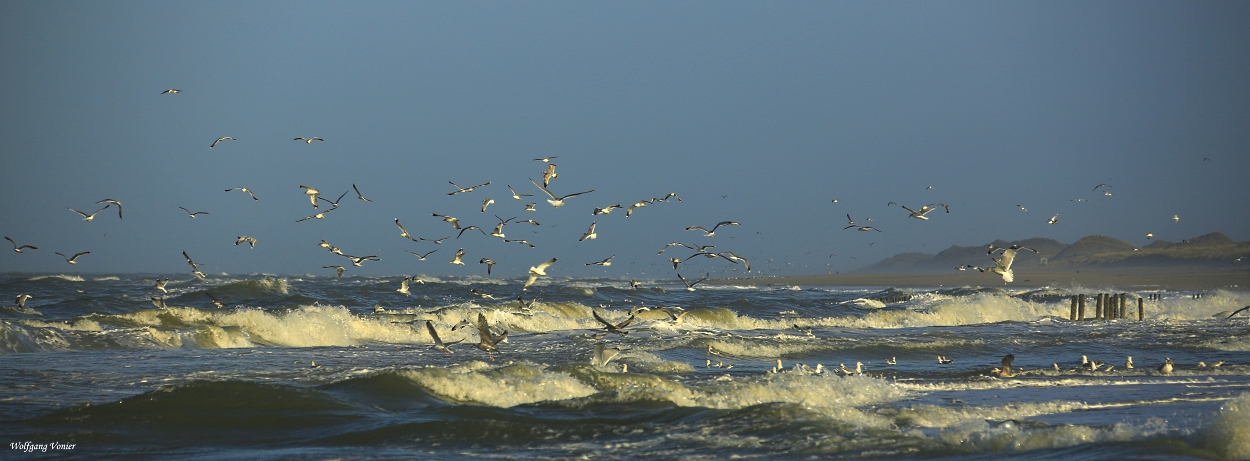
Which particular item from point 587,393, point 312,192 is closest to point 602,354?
point 587,393

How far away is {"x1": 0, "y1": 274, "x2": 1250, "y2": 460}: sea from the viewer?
32.7 ft

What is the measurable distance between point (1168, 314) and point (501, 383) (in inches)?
1292

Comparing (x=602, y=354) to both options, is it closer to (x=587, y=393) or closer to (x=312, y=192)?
(x=587, y=393)

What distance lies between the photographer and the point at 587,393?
46.3 feet

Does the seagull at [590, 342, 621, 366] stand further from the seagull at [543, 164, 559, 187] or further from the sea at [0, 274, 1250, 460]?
the seagull at [543, 164, 559, 187]

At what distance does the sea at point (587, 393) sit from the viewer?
32.7 feet

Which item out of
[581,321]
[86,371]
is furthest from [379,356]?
[581,321]

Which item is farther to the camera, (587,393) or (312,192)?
(312,192)

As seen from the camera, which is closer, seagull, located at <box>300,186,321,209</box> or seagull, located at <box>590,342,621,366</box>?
seagull, located at <box>590,342,621,366</box>

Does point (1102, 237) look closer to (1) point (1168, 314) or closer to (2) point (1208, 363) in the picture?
(1) point (1168, 314)

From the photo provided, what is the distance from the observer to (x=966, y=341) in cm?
2397

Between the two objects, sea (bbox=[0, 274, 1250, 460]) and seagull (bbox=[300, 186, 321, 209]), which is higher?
seagull (bbox=[300, 186, 321, 209])

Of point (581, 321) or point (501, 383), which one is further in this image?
point (581, 321)

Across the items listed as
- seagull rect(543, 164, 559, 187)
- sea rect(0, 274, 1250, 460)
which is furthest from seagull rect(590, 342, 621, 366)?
seagull rect(543, 164, 559, 187)
